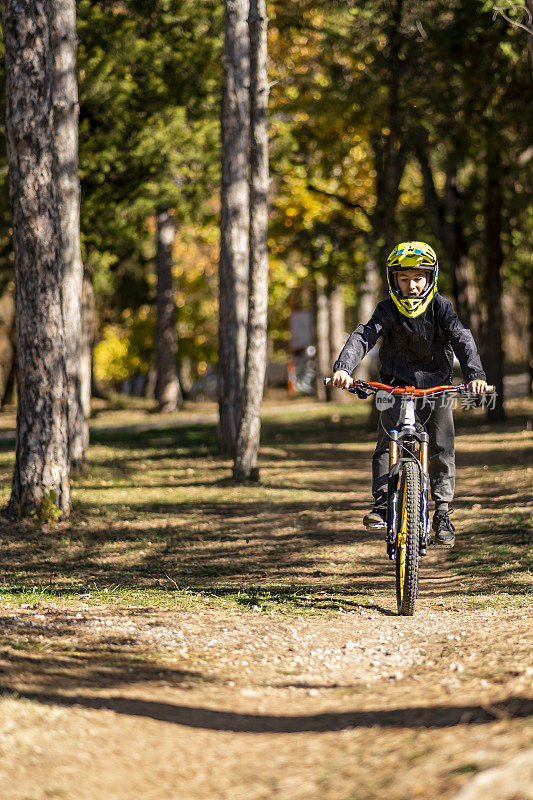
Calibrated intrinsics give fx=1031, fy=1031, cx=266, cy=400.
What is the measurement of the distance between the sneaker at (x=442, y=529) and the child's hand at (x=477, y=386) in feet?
3.78

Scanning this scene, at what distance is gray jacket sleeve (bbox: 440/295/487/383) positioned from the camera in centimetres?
660

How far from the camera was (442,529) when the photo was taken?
284 inches

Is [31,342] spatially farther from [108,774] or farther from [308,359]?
[308,359]

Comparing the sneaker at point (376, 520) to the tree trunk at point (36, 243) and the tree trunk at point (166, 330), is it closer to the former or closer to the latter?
the tree trunk at point (36, 243)

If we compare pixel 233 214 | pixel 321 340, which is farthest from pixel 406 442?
pixel 321 340

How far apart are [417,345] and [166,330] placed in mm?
23038

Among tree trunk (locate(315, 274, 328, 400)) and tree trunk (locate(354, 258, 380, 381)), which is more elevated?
tree trunk (locate(354, 258, 380, 381))

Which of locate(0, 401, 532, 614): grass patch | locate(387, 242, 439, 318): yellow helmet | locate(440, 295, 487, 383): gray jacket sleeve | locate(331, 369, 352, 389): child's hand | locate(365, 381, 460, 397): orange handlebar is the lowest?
locate(0, 401, 532, 614): grass patch

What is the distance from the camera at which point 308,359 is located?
49312 mm

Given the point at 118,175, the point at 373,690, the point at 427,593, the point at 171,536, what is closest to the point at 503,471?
the point at 171,536

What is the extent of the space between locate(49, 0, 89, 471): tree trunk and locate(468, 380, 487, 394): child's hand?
5.94 meters

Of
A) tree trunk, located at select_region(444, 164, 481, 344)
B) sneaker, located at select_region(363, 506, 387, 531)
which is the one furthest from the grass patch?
tree trunk, located at select_region(444, 164, 481, 344)

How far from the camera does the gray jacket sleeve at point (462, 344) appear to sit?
260 inches

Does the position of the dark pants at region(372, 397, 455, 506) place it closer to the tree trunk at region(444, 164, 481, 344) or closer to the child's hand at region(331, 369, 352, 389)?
the child's hand at region(331, 369, 352, 389)
